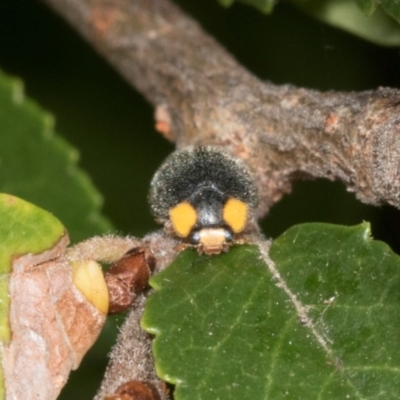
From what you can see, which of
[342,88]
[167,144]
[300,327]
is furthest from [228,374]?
[167,144]

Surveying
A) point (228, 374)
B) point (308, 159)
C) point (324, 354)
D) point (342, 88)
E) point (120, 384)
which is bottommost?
point (120, 384)

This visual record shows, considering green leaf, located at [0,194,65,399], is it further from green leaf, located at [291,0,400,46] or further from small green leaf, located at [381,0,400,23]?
green leaf, located at [291,0,400,46]

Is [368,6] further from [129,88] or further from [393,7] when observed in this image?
[129,88]

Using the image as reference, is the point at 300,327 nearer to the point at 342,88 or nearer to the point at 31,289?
the point at 31,289

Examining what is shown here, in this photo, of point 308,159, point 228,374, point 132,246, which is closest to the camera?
point 228,374

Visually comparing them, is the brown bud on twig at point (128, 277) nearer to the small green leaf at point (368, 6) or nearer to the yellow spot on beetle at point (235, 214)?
the yellow spot on beetle at point (235, 214)

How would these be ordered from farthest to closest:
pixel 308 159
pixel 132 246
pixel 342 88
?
pixel 342 88
pixel 308 159
pixel 132 246

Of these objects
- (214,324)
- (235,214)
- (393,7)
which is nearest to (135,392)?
(214,324)
